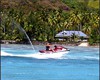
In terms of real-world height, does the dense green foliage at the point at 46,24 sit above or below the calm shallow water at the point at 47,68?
below

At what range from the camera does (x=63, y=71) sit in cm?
3919

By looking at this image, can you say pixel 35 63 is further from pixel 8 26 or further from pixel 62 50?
pixel 8 26

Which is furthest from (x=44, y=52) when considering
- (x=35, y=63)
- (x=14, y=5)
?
(x=14, y=5)

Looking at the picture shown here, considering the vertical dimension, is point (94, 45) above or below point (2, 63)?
below

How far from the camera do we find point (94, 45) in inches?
3356

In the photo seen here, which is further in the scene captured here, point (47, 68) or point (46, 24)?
point (46, 24)

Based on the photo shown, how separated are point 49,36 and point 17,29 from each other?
222 inches

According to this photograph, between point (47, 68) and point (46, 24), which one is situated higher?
point (47, 68)

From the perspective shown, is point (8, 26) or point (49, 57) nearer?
point (49, 57)

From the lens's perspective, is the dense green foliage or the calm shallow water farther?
Answer: the dense green foliage

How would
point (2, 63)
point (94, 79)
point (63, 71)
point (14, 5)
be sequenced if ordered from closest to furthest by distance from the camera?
point (94, 79) → point (63, 71) → point (2, 63) → point (14, 5)

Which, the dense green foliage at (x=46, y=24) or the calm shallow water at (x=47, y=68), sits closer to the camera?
the calm shallow water at (x=47, y=68)

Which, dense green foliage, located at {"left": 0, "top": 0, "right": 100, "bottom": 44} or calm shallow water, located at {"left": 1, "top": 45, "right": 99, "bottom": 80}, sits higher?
calm shallow water, located at {"left": 1, "top": 45, "right": 99, "bottom": 80}

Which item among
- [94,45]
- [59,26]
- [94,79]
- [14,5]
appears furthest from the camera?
[14,5]
